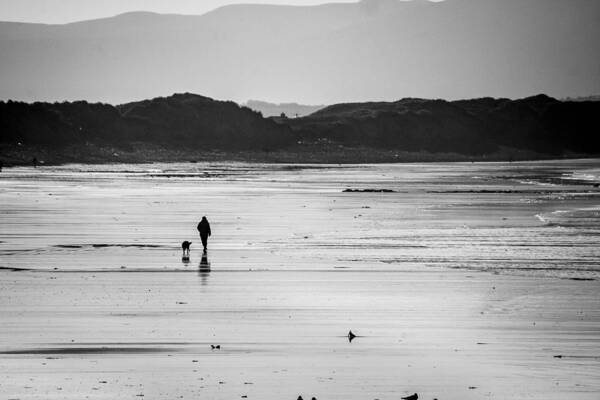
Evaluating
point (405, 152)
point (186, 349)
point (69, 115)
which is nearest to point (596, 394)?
point (186, 349)

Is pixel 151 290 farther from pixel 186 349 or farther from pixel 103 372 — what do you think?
pixel 103 372

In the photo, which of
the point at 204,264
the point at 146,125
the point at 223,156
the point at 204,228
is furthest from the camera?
the point at 146,125

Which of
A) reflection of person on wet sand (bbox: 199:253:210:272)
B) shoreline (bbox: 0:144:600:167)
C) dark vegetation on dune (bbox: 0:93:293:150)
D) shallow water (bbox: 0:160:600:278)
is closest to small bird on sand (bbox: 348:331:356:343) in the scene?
shallow water (bbox: 0:160:600:278)

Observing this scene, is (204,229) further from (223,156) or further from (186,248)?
(223,156)

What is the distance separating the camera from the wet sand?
1434 cm

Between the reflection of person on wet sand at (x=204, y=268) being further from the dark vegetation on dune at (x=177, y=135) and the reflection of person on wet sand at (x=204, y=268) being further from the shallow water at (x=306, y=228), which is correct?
the dark vegetation on dune at (x=177, y=135)

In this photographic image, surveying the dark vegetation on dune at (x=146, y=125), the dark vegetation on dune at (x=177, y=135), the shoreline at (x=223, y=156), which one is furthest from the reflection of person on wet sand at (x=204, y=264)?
the dark vegetation on dune at (x=146, y=125)

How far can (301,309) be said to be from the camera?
66.0 ft

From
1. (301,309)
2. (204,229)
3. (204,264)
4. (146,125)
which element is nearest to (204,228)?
(204,229)

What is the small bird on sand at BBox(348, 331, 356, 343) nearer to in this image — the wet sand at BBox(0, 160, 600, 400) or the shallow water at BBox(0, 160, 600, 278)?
the wet sand at BBox(0, 160, 600, 400)

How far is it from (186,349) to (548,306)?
7.70m

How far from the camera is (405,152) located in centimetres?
19150

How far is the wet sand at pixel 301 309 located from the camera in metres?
14.3

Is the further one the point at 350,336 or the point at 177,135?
the point at 177,135
